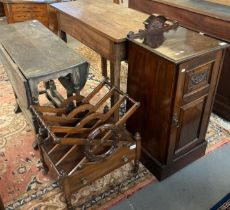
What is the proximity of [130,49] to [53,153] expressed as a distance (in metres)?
0.76

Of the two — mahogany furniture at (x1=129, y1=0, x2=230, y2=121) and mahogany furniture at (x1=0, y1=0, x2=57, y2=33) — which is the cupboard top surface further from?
mahogany furniture at (x1=0, y1=0, x2=57, y2=33)

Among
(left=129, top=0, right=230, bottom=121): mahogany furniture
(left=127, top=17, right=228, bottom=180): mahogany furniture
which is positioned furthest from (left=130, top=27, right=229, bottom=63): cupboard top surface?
(left=129, top=0, right=230, bottom=121): mahogany furniture

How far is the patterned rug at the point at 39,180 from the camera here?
1.59 m

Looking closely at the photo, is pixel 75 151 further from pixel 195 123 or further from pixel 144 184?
pixel 195 123

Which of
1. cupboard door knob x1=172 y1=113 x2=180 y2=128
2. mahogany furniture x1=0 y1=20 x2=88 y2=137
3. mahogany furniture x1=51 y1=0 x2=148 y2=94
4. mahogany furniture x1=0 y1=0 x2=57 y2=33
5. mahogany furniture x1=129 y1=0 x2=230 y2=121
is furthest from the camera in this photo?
mahogany furniture x1=0 y1=0 x2=57 y2=33

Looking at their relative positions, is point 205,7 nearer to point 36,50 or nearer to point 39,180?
point 36,50

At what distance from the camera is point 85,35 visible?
6.93 ft

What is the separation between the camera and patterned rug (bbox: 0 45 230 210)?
1.59m

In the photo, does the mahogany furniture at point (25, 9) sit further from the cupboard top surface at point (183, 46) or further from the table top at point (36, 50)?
the cupboard top surface at point (183, 46)

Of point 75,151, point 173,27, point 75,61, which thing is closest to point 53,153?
point 75,151

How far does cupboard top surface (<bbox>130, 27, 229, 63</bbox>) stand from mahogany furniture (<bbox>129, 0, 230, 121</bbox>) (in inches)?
17.5

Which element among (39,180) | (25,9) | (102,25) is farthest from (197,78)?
(25,9)

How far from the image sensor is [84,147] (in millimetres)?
1380

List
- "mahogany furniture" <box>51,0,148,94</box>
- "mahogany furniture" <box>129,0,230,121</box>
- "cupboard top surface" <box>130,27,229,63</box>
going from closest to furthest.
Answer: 1. "cupboard top surface" <box>130,27,229,63</box>
2. "mahogany furniture" <box>51,0,148,94</box>
3. "mahogany furniture" <box>129,0,230,121</box>
